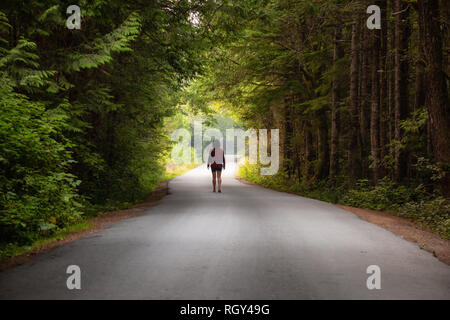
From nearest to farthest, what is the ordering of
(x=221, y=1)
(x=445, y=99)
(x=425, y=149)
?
(x=445, y=99) → (x=221, y=1) → (x=425, y=149)

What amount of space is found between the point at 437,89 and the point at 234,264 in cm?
930

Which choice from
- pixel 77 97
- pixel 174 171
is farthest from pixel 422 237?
pixel 174 171

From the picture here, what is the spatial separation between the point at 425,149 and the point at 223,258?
12379mm

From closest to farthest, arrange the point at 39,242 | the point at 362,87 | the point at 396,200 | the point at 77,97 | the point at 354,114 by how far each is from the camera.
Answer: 1. the point at 39,242
2. the point at 77,97
3. the point at 396,200
4. the point at 354,114
5. the point at 362,87

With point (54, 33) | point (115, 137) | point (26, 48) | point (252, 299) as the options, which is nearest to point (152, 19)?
point (54, 33)

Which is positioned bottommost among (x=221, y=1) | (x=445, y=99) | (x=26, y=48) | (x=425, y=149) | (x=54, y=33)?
(x=425, y=149)

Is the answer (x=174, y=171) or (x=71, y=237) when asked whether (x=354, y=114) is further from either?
(x=174, y=171)

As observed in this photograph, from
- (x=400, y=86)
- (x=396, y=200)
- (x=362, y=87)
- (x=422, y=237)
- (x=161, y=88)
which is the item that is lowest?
(x=422, y=237)

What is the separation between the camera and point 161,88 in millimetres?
17547

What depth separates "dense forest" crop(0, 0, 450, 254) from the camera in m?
8.71

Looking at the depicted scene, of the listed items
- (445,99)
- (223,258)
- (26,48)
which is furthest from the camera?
(445,99)

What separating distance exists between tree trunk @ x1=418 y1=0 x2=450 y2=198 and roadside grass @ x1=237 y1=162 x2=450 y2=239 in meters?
0.90
